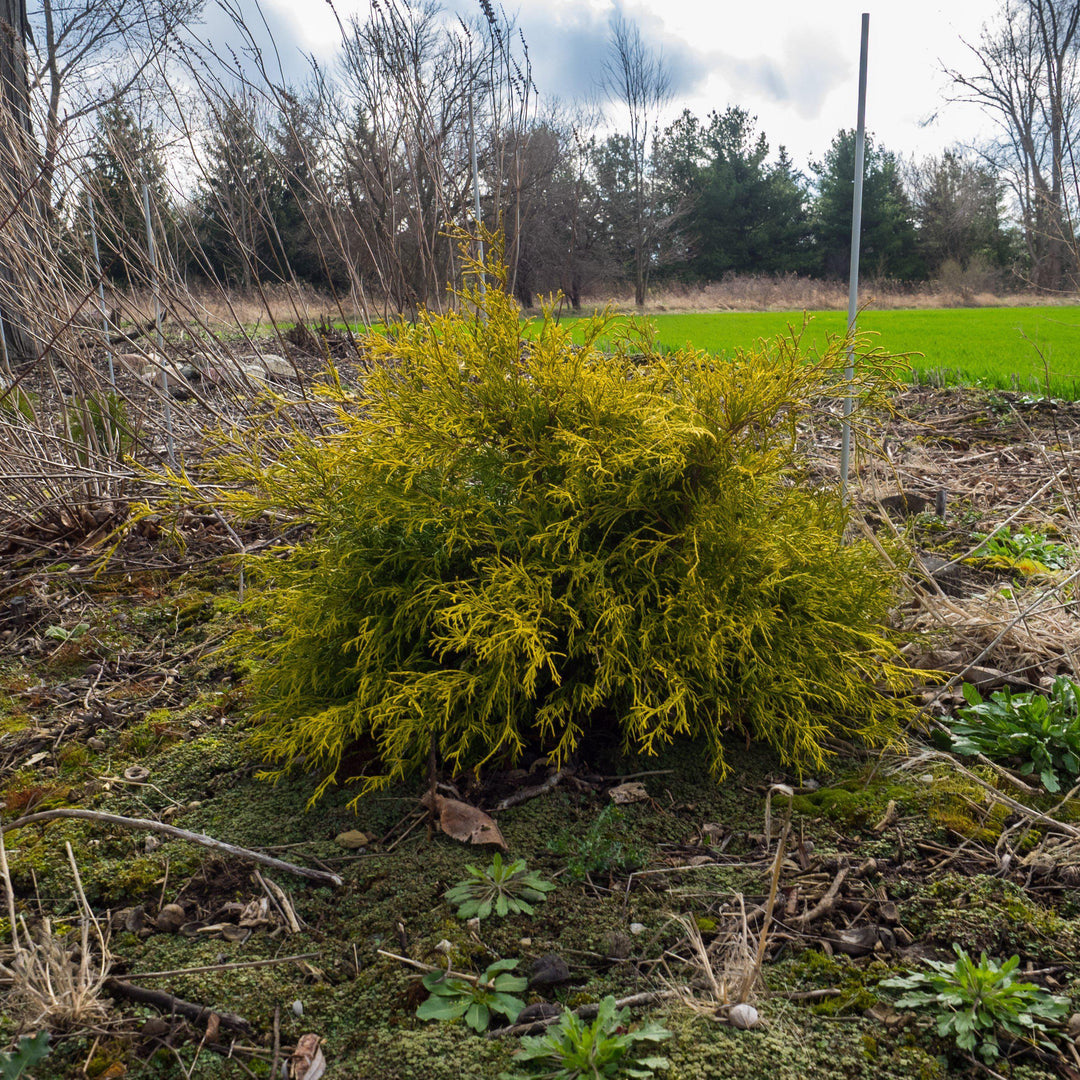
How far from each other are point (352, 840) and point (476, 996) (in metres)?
0.64

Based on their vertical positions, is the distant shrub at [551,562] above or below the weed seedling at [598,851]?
above

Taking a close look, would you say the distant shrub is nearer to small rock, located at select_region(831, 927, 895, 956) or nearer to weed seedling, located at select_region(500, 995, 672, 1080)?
small rock, located at select_region(831, 927, 895, 956)

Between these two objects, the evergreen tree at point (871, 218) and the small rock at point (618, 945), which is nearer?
the small rock at point (618, 945)

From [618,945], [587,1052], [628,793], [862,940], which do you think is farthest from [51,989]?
[862,940]

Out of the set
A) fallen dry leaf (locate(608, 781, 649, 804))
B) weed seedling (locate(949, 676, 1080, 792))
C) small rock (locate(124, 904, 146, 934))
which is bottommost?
small rock (locate(124, 904, 146, 934))

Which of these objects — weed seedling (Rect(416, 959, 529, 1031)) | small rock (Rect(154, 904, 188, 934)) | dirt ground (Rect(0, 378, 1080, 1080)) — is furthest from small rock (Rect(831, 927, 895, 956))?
small rock (Rect(154, 904, 188, 934))

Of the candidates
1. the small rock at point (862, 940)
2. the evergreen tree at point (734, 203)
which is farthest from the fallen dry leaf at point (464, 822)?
the evergreen tree at point (734, 203)

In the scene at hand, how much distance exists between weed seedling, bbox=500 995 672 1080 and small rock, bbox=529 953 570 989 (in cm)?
15

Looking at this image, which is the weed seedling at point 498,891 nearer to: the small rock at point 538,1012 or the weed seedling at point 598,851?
the weed seedling at point 598,851

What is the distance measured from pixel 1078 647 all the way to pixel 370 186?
12.0ft

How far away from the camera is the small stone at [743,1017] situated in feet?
4.81

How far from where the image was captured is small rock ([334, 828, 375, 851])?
2041 millimetres

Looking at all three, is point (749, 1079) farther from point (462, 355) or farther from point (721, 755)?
point (462, 355)

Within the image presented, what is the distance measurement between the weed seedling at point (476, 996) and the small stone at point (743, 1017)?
0.40 meters
